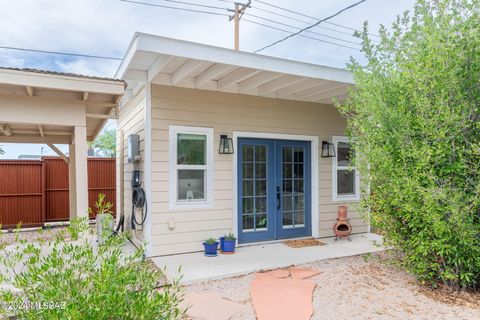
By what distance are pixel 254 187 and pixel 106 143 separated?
72.0ft

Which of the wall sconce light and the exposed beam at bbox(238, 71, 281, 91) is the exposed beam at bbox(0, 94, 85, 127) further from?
the wall sconce light

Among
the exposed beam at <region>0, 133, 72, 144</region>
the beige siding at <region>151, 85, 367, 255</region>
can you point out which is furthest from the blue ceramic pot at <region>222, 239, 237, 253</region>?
the exposed beam at <region>0, 133, 72, 144</region>

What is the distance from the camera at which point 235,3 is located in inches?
436

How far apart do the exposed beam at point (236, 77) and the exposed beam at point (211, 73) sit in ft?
0.96

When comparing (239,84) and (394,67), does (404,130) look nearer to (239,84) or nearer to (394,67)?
(394,67)

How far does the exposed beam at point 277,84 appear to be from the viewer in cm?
469

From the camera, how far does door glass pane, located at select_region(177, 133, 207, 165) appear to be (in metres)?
4.90

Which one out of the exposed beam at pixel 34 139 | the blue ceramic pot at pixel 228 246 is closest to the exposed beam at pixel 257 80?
the blue ceramic pot at pixel 228 246

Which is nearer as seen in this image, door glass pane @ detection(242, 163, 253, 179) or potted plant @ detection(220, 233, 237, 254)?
potted plant @ detection(220, 233, 237, 254)

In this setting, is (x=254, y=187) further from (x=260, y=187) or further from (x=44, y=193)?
(x=44, y=193)

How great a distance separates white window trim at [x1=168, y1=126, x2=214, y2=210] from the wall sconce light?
2.24 m

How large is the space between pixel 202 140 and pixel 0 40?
9.85 meters

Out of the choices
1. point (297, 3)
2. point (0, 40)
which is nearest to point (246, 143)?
point (297, 3)

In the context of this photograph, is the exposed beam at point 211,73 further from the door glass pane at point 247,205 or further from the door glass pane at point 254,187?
the door glass pane at point 247,205
